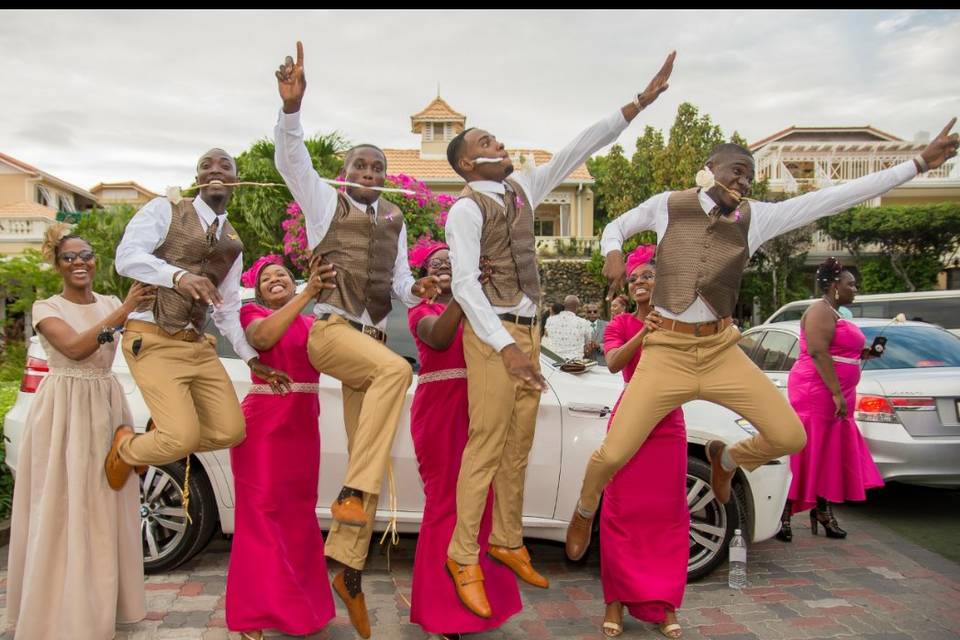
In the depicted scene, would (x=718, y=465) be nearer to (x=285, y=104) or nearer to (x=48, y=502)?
(x=285, y=104)

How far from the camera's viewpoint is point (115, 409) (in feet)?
12.7

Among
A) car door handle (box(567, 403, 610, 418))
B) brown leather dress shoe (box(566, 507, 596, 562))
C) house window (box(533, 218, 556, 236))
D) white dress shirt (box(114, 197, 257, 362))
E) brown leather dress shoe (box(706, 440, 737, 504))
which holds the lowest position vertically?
brown leather dress shoe (box(566, 507, 596, 562))

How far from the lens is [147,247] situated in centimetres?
355

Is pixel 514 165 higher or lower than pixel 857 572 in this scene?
higher

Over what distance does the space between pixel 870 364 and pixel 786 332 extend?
3.11 feet

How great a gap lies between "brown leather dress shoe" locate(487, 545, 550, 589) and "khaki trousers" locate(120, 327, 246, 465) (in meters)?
1.33

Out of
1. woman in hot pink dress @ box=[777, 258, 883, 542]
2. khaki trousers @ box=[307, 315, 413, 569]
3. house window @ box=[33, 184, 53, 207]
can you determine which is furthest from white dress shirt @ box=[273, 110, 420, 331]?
house window @ box=[33, 184, 53, 207]

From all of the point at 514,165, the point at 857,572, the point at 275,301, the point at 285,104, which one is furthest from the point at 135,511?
the point at 857,572

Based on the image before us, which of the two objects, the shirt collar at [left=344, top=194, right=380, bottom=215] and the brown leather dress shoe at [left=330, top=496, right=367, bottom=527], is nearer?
the brown leather dress shoe at [left=330, top=496, right=367, bottom=527]

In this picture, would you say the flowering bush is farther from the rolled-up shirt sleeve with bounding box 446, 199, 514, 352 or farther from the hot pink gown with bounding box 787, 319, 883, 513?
the rolled-up shirt sleeve with bounding box 446, 199, 514, 352

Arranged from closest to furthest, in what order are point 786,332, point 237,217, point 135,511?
point 135,511, point 786,332, point 237,217

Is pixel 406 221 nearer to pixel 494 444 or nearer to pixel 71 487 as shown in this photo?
pixel 71 487

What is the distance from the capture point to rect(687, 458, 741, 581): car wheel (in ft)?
15.0

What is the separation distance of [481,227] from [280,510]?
5.63 ft
